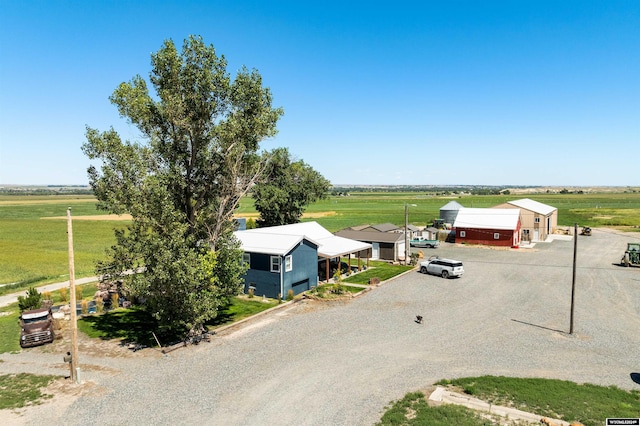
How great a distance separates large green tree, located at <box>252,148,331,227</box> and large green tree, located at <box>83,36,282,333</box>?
94.4 feet

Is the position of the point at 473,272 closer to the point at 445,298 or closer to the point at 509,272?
the point at 509,272

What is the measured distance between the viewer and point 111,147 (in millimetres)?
20828

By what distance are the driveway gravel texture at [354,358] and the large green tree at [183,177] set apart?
3.55 m

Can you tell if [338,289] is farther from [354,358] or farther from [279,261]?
[354,358]

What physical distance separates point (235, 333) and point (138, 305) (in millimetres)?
10788

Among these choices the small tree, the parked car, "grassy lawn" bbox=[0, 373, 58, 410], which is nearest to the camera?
"grassy lawn" bbox=[0, 373, 58, 410]

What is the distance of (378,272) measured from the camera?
39.0 metres

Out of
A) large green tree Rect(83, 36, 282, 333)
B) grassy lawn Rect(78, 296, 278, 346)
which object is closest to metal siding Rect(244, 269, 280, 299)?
grassy lawn Rect(78, 296, 278, 346)

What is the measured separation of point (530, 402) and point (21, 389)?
2022 centimetres

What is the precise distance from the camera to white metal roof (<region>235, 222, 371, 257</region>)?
3194 cm

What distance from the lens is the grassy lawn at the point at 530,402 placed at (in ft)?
43.1

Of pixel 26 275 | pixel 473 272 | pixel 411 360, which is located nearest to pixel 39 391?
pixel 411 360

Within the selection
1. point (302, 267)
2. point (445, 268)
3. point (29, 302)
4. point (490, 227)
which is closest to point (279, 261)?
point (302, 267)

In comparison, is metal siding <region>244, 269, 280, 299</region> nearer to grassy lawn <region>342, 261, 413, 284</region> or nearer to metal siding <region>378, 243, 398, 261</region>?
grassy lawn <region>342, 261, 413, 284</region>
